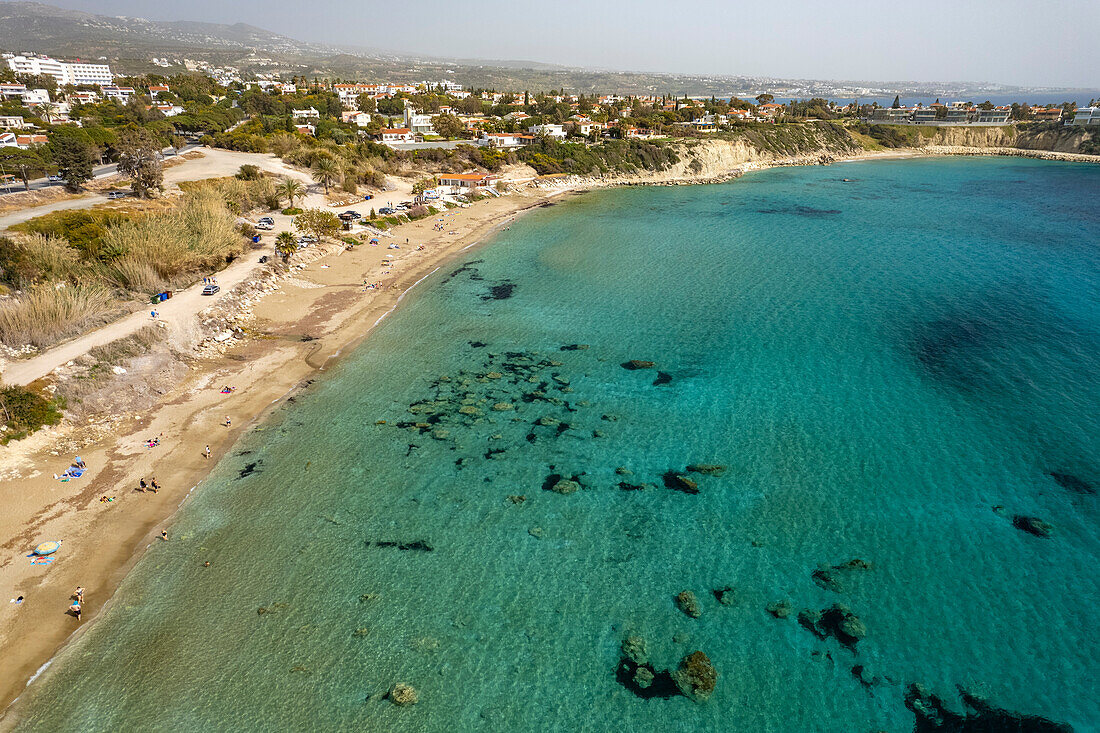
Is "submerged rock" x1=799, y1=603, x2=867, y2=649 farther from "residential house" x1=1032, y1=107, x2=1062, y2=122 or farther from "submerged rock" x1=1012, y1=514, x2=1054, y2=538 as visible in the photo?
"residential house" x1=1032, y1=107, x2=1062, y2=122

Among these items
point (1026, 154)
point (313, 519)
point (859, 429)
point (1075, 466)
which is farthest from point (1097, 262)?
point (1026, 154)

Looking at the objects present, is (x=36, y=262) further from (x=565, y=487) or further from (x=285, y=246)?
(x=565, y=487)

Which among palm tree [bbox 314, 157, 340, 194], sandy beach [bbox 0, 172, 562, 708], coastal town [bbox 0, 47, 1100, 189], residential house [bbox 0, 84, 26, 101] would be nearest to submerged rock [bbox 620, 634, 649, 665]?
sandy beach [bbox 0, 172, 562, 708]

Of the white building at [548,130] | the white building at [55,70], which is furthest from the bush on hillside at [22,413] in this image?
the white building at [55,70]

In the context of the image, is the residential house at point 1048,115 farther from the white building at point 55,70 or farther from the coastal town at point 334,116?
the white building at point 55,70

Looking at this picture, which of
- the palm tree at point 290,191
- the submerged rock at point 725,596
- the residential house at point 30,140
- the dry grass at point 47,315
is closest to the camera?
the submerged rock at point 725,596
